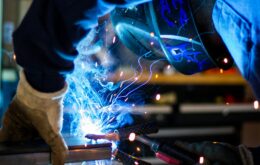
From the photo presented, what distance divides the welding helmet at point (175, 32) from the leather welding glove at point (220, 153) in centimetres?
25

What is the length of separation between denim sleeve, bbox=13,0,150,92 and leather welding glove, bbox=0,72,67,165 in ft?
0.13

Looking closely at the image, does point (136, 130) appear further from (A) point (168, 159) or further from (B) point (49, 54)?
(B) point (49, 54)

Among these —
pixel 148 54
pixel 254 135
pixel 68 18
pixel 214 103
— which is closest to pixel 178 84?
pixel 214 103

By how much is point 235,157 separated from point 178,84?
86.4 inches

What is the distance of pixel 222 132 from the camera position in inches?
129

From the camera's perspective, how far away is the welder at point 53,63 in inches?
28.2

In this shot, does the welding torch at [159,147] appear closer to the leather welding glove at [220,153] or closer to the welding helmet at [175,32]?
the leather welding glove at [220,153]

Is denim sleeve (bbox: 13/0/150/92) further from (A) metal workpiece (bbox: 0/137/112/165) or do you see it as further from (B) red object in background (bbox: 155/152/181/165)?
(B) red object in background (bbox: 155/152/181/165)

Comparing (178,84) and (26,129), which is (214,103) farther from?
(26,129)

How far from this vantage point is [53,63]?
2.43 ft

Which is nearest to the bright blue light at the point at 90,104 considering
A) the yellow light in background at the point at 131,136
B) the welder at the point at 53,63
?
the yellow light in background at the point at 131,136

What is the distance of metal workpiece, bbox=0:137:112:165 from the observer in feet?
2.75

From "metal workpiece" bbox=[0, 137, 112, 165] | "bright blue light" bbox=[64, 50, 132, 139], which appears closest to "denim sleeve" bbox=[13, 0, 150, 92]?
"metal workpiece" bbox=[0, 137, 112, 165]

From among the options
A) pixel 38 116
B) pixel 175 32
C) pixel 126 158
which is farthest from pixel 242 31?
pixel 38 116
